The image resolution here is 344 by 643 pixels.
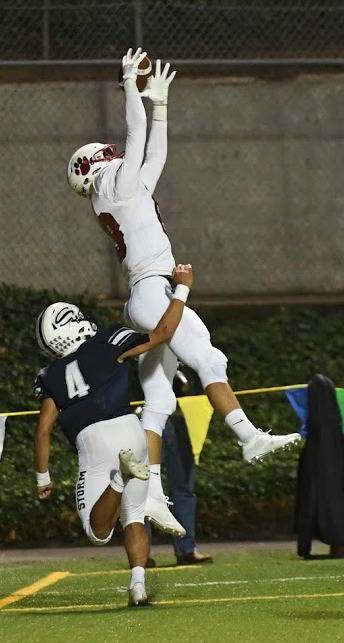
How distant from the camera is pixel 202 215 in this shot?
765 inches

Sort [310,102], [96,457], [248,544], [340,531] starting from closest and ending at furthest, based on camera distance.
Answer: [96,457] < [340,531] < [248,544] < [310,102]

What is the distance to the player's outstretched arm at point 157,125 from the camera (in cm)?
1071

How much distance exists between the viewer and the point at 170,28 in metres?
19.2

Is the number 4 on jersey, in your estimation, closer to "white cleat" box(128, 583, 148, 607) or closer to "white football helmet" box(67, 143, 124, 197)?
"white cleat" box(128, 583, 148, 607)

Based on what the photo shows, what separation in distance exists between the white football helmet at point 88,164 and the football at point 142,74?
1.39 ft

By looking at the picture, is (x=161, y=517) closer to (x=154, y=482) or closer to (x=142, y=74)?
(x=154, y=482)

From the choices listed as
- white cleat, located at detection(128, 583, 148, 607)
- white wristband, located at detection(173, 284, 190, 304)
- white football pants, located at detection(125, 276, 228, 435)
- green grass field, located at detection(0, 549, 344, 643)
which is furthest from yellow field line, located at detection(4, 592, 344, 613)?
white wristband, located at detection(173, 284, 190, 304)

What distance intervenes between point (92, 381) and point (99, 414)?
18 centimetres

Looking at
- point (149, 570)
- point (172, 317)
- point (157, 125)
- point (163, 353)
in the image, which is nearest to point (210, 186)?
point (149, 570)

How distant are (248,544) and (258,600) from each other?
19.8ft

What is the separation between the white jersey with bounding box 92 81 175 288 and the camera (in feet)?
34.8

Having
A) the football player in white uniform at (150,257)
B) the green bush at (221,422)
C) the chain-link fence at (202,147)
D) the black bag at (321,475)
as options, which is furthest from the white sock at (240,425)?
the chain-link fence at (202,147)

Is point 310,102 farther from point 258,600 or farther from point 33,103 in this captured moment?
point 258,600

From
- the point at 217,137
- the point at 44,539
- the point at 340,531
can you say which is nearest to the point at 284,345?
the point at 217,137
